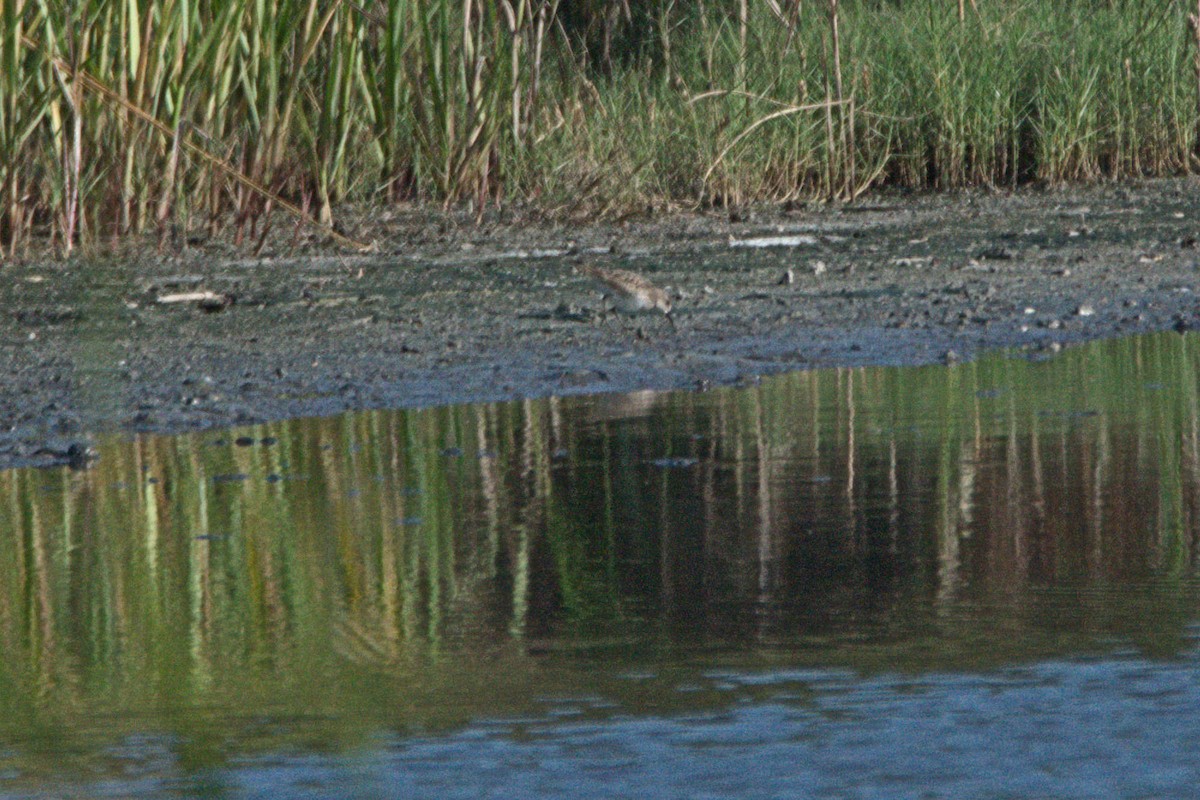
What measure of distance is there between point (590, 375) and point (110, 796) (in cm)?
319

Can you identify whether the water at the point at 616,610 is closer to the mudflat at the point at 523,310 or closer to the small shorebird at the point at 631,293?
the mudflat at the point at 523,310

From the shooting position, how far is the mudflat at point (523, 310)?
5.12 meters

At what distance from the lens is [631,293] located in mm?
6098

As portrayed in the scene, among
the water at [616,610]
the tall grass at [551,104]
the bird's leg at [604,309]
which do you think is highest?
the tall grass at [551,104]

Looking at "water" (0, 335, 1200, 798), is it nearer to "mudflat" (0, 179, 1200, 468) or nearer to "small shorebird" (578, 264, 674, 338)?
"mudflat" (0, 179, 1200, 468)

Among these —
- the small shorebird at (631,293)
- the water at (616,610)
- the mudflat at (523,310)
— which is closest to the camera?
the water at (616,610)

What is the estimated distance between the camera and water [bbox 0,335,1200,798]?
2293 mm

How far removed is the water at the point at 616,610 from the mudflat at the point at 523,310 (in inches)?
20.6

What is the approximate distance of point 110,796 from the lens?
7.18 ft

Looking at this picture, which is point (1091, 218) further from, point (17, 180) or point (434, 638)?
point (434, 638)

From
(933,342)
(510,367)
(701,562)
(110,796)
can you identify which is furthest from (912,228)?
(110,796)

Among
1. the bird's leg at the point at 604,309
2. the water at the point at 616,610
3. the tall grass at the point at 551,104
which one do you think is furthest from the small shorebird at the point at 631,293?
the water at the point at 616,610

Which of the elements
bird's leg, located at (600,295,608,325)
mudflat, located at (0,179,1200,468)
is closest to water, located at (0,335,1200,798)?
mudflat, located at (0,179,1200,468)

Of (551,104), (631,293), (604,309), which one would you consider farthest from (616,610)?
(551,104)
